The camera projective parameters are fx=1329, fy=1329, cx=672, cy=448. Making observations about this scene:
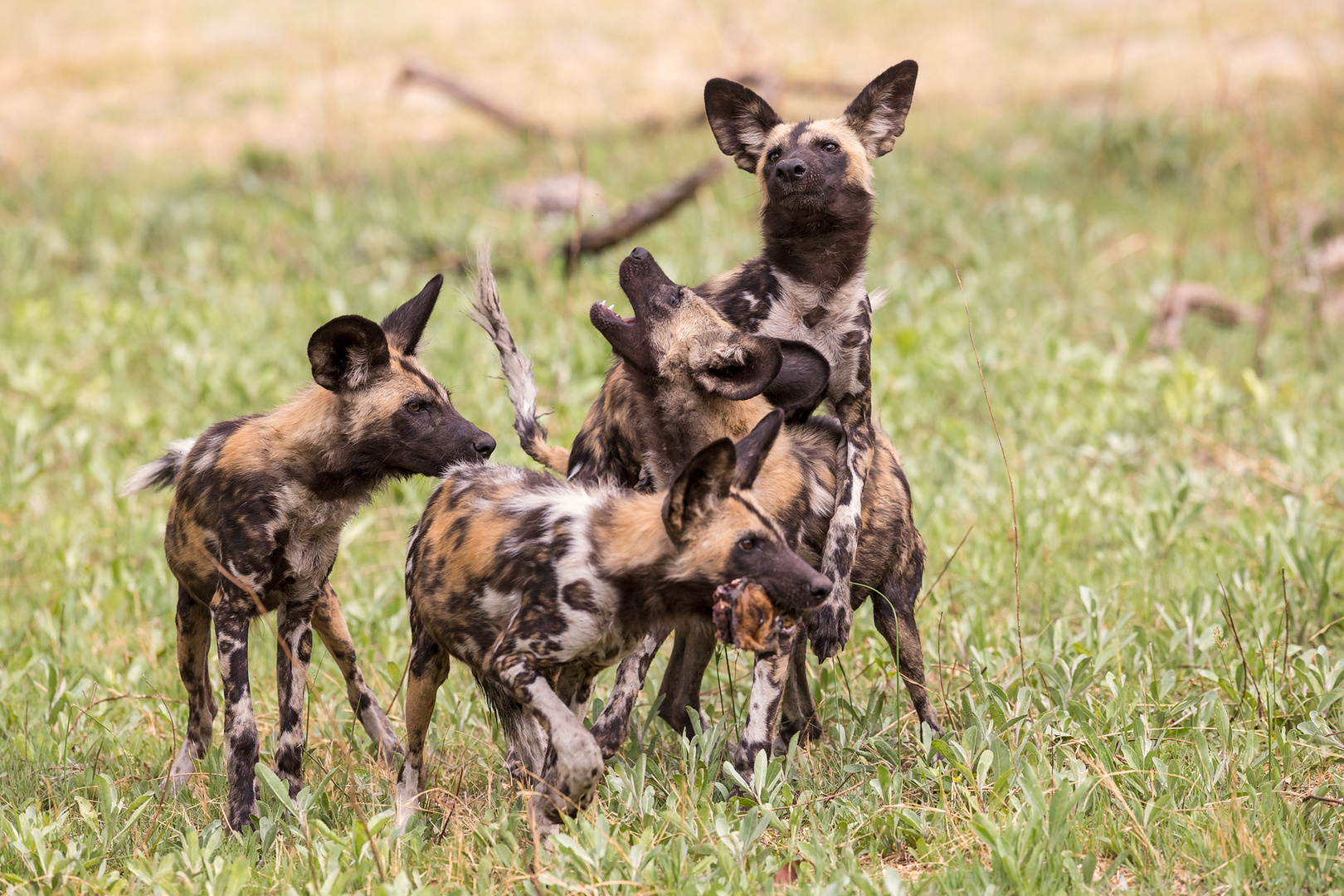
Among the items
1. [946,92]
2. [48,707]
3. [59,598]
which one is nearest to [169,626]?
[59,598]

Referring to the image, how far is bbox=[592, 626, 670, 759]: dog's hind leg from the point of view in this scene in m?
4.46

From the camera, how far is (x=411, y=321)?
4660mm

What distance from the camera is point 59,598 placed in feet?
20.4

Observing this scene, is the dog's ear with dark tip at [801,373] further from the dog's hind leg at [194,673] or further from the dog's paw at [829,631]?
the dog's hind leg at [194,673]

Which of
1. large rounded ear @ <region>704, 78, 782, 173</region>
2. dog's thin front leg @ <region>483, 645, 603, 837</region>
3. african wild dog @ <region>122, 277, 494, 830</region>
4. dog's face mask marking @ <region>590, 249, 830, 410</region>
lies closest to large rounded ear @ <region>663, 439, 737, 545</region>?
dog's thin front leg @ <region>483, 645, 603, 837</region>

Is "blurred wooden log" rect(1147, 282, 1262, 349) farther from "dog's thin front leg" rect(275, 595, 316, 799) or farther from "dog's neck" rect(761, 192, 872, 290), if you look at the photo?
"dog's thin front leg" rect(275, 595, 316, 799)

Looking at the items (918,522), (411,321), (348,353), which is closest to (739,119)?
(411,321)

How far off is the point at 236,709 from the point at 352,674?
52 centimetres

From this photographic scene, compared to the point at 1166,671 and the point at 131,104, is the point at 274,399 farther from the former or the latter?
the point at 131,104

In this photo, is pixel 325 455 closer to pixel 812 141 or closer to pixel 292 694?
pixel 292 694

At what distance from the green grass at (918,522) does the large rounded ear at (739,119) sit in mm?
2016

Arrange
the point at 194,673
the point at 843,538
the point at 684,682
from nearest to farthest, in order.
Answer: the point at 843,538, the point at 194,673, the point at 684,682

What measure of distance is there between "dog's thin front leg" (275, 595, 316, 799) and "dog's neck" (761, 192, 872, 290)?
6.96ft

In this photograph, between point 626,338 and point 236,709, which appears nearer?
point 236,709
